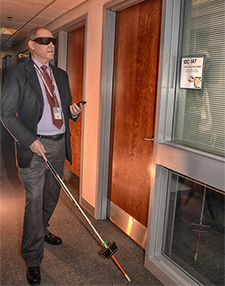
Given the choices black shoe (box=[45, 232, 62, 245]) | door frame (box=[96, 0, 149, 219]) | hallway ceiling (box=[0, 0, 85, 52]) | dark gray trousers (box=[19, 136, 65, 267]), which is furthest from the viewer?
hallway ceiling (box=[0, 0, 85, 52])

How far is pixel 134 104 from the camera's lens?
9.97ft

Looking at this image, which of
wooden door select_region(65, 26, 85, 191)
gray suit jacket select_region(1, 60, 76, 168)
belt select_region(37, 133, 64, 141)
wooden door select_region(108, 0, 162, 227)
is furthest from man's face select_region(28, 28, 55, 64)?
wooden door select_region(65, 26, 85, 191)

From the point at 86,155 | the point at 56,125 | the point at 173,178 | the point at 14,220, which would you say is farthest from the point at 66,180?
the point at 173,178

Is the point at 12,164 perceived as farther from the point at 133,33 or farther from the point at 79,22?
the point at 133,33

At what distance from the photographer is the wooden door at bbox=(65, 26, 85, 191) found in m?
4.46

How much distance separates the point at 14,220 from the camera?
349cm

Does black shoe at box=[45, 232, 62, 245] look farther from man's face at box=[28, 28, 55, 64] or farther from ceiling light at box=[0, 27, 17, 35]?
ceiling light at box=[0, 27, 17, 35]

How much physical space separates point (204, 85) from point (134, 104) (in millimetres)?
1020

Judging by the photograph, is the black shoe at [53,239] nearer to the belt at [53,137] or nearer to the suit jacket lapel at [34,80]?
the belt at [53,137]

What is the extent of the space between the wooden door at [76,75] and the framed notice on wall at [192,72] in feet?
7.76

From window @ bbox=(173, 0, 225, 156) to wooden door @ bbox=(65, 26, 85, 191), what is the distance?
2322mm

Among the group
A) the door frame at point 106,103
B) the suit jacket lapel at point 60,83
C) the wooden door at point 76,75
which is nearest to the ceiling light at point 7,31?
the wooden door at point 76,75

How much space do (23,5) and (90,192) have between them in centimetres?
266

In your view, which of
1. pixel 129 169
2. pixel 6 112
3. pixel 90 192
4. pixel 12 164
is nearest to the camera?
pixel 6 112
